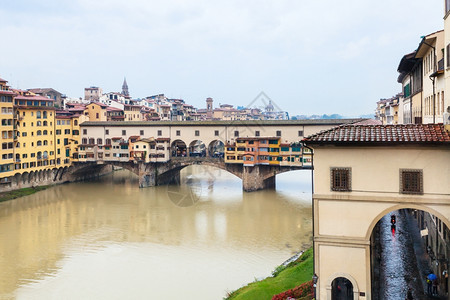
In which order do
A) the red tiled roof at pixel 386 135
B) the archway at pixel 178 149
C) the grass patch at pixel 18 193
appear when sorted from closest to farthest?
the red tiled roof at pixel 386 135
the grass patch at pixel 18 193
the archway at pixel 178 149

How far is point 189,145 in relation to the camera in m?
41.8

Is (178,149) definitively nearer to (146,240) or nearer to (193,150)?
(193,150)

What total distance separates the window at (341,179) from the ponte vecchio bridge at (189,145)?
24964mm

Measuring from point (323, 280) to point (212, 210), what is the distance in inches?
795

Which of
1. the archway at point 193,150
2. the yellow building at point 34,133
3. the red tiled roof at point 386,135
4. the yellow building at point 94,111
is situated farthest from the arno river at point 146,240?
the yellow building at point 94,111

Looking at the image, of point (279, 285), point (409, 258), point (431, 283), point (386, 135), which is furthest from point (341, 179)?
point (409, 258)

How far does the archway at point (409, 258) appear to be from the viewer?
504 inches

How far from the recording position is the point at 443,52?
12805 millimetres

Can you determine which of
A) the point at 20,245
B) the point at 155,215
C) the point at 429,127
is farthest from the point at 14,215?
the point at 429,127

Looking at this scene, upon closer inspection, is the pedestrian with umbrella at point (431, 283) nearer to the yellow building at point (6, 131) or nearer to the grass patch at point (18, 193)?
the grass patch at point (18, 193)

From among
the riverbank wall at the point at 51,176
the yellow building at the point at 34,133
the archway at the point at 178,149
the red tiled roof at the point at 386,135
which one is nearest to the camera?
the red tiled roof at the point at 386,135

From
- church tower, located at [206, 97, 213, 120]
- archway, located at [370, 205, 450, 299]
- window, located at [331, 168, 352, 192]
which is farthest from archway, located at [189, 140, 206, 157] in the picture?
window, located at [331, 168, 352, 192]

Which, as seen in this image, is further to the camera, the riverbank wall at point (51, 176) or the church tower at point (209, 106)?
the church tower at point (209, 106)

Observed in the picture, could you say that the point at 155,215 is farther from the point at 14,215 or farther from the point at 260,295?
Result: the point at 260,295
